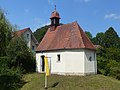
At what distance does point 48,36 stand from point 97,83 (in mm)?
14524

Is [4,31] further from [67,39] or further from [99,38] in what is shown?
[99,38]

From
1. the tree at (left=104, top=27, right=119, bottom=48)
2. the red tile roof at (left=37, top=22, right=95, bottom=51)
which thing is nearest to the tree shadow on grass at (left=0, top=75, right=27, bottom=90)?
the red tile roof at (left=37, top=22, right=95, bottom=51)

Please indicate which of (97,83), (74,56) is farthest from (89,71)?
(97,83)

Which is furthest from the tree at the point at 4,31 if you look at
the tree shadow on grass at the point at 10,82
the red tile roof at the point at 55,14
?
the red tile roof at the point at 55,14

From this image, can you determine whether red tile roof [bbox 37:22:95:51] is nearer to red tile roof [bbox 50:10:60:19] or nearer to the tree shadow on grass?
red tile roof [bbox 50:10:60:19]

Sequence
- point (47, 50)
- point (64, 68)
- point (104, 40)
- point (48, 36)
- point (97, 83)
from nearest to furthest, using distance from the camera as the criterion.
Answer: point (97, 83) → point (64, 68) → point (47, 50) → point (48, 36) → point (104, 40)

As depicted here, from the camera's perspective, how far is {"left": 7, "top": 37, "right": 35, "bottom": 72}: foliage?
1427 inches

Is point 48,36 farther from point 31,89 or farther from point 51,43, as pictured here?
point 31,89

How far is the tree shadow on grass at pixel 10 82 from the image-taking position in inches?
1144

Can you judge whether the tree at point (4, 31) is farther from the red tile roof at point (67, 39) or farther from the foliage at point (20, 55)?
the red tile roof at point (67, 39)

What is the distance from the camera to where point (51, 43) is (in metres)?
36.7

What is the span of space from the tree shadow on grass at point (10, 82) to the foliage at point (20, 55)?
4.86 metres

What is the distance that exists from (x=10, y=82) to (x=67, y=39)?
383 inches

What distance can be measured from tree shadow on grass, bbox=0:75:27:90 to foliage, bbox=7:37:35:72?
486cm
